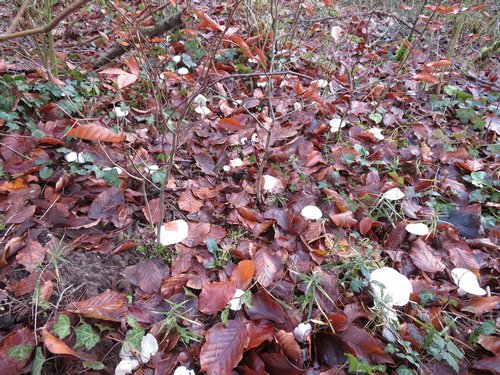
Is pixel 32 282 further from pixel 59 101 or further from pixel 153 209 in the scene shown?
pixel 59 101

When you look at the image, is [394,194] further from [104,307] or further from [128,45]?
[128,45]

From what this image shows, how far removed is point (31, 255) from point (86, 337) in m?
0.45

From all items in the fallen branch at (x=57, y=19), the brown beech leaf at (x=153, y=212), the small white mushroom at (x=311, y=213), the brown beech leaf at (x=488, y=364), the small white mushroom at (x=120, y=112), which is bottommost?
the brown beech leaf at (x=488, y=364)

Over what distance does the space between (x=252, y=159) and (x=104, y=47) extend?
6.07 ft

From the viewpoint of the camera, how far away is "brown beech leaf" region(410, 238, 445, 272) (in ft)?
5.06

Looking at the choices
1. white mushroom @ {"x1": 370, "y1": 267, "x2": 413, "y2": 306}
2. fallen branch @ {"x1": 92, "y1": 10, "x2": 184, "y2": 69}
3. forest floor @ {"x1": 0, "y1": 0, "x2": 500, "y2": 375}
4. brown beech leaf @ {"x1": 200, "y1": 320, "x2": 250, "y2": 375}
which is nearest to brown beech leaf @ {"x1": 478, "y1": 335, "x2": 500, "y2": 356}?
forest floor @ {"x1": 0, "y1": 0, "x2": 500, "y2": 375}

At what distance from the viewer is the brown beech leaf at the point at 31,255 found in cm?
132

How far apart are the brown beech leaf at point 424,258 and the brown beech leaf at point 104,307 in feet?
4.12

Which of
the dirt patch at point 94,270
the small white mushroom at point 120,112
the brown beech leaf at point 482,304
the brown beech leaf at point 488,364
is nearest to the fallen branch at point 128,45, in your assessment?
the small white mushroom at point 120,112

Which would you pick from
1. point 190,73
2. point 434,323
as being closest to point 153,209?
point 434,323

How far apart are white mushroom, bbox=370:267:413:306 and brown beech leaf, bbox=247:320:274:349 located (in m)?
0.42

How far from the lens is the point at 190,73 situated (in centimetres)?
271

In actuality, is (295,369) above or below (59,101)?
below

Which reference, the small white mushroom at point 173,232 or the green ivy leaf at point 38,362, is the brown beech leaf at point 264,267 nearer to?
the small white mushroom at point 173,232
